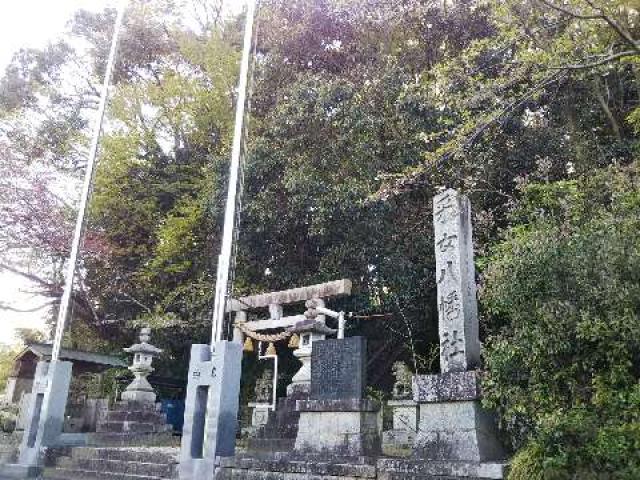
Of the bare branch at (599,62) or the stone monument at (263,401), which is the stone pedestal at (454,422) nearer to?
the bare branch at (599,62)

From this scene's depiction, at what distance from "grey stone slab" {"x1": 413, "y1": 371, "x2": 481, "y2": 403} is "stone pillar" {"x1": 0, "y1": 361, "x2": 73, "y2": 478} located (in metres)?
7.23

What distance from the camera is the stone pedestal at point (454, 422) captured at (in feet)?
18.4

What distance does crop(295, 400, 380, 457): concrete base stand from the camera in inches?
269

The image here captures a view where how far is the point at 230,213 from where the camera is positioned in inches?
309

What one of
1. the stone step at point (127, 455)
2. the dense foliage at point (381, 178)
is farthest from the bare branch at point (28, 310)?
the stone step at point (127, 455)

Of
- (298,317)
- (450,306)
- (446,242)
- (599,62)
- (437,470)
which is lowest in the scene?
(437,470)

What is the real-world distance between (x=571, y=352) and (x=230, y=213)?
4833mm

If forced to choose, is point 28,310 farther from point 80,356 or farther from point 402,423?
point 402,423

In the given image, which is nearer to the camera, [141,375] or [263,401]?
[141,375]

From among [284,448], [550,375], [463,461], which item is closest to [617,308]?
[550,375]

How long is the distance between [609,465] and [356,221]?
9130mm

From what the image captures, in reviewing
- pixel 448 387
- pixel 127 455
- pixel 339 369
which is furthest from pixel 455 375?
pixel 127 455

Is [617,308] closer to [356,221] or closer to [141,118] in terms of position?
[356,221]

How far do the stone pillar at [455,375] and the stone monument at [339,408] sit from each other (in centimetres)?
101
